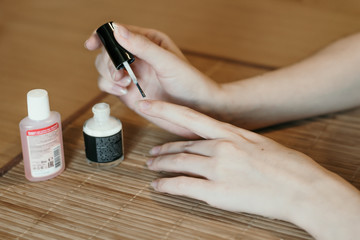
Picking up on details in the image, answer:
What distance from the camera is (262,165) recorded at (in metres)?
0.76

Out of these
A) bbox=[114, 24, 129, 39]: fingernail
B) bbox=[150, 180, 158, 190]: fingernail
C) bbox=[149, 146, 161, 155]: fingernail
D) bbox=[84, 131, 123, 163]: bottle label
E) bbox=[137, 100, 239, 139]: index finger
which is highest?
bbox=[114, 24, 129, 39]: fingernail

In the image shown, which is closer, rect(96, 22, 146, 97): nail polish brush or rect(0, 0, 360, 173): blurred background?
rect(96, 22, 146, 97): nail polish brush

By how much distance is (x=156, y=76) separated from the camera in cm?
95

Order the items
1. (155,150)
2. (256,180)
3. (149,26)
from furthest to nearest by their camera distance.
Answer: (149,26)
(155,150)
(256,180)

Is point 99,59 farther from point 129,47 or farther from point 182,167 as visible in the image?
point 182,167

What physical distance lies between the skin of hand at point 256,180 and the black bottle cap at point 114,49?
0.08 meters

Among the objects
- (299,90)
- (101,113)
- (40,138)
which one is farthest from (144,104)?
(299,90)

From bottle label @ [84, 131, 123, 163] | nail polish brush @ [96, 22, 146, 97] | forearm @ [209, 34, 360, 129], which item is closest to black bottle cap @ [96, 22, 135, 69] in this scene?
nail polish brush @ [96, 22, 146, 97]

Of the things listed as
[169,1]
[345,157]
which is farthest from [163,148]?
[169,1]

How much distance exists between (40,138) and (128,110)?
302 mm

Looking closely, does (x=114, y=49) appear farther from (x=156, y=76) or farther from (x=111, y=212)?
(x=111, y=212)

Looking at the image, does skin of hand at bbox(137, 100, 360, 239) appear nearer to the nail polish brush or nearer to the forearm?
the nail polish brush

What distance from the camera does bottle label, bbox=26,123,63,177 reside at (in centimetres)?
79

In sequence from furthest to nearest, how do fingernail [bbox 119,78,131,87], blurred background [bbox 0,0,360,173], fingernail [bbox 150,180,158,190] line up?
blurred background [bbox 0,0,360,173] < fingernail [bbox 119,78,131,87] < fingernail [bbox 150,180,158,190]
